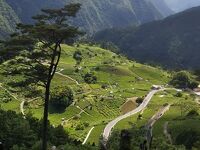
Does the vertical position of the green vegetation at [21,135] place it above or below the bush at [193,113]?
above

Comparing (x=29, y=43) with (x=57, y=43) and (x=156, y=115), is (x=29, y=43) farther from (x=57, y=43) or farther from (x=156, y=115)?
(x=156, y=115)

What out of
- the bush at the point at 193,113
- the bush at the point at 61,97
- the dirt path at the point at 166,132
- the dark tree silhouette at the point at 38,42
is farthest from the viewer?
the bush at the point at 61,97

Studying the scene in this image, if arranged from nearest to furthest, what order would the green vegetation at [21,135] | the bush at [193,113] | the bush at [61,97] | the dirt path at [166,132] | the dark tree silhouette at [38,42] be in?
the dark tree silhouette at [38,42] → the green vegetation at [21,135] → the dirt path at [166,132] → the bush at [193,113] → the bush at [61,97]

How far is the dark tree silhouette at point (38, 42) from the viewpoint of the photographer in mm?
57966

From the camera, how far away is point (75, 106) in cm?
18862

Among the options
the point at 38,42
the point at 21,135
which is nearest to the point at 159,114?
the point at 21,135

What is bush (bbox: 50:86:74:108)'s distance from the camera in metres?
189

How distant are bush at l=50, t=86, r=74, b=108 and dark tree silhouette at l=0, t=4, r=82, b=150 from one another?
127 meters

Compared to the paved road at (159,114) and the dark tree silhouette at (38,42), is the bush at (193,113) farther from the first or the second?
the dark tree silhouette at (38,42)

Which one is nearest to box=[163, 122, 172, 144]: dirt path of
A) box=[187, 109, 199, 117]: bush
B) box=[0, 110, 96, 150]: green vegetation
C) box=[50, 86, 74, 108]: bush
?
box=[187, 109, 199, 117]: bush

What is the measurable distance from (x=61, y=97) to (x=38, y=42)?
133 meters

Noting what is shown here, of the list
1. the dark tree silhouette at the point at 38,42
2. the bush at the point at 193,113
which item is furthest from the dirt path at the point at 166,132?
the dark tree silhouette at the point at 38,42

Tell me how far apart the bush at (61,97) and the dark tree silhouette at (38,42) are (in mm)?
127224

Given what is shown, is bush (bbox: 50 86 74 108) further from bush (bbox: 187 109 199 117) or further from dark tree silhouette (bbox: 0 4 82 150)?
dark tree silhouette (bbox: 0 4 82 150)
